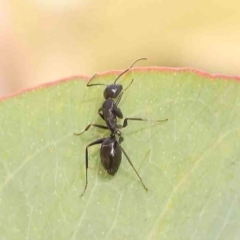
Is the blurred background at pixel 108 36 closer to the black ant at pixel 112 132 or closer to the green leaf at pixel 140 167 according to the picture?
the black ant at pixel 112 132

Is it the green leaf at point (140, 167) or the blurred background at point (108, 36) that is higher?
the green leaf at point (140, 167)

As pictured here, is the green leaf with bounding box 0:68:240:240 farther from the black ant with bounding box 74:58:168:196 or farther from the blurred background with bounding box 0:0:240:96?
the blurred background with bounding box 0:0:240:96

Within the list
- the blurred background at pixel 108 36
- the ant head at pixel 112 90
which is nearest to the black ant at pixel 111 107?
the ant head at pixel 112 90

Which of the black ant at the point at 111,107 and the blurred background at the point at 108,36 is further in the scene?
the blurred background at the point at 108,36

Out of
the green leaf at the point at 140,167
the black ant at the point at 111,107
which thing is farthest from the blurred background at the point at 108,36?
the green leaf at the point at 140,167

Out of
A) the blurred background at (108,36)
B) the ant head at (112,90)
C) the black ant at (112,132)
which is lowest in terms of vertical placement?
the blurred background at (108,36)

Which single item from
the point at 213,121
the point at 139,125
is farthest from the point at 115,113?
the point at 213,121
